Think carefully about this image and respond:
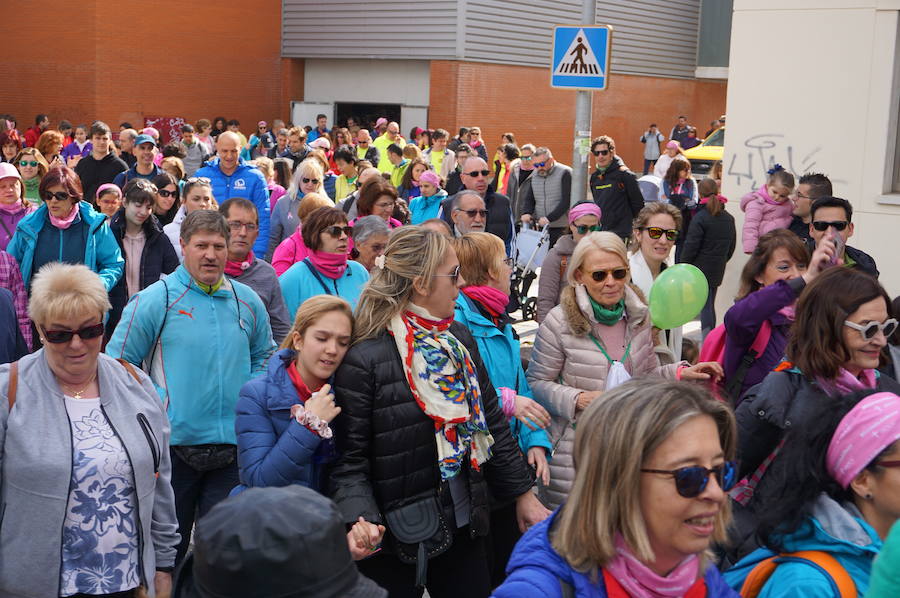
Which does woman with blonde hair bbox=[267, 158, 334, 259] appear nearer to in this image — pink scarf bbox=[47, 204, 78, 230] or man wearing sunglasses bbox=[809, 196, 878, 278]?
pink scarf bbox=[47, 204, 78, 230]

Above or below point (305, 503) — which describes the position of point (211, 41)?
above

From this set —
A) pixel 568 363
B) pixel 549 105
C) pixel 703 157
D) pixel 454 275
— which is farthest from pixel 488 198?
pixel 549 105

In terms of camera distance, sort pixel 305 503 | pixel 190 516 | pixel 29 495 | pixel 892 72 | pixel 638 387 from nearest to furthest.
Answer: pixel 305 503 → pixel 638 387 → pixel 29 495 → pixel 190 516 → pixel 892 72

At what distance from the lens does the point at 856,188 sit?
10.9 m

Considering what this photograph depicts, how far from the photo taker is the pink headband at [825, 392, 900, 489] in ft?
9.30

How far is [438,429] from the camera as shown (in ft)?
13.1

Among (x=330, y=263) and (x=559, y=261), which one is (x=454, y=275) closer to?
(x=330, y=263)

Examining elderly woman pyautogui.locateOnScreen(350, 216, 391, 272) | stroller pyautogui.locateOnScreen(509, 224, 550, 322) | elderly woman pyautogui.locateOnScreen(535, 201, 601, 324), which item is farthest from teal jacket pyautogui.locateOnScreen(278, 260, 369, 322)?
stroller pyautogui.locateOnScreen(509, 224, 550, 322)

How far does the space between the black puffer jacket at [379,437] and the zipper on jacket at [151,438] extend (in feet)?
2.17

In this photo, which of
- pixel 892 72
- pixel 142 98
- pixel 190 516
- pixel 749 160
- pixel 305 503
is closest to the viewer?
pixel 305 503

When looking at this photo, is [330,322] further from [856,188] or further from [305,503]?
[856,188]

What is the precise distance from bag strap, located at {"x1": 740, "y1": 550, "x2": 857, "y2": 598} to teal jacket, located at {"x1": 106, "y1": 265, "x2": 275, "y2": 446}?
118 inches

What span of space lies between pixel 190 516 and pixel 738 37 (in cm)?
917

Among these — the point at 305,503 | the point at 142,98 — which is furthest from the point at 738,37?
the point at 142,98
